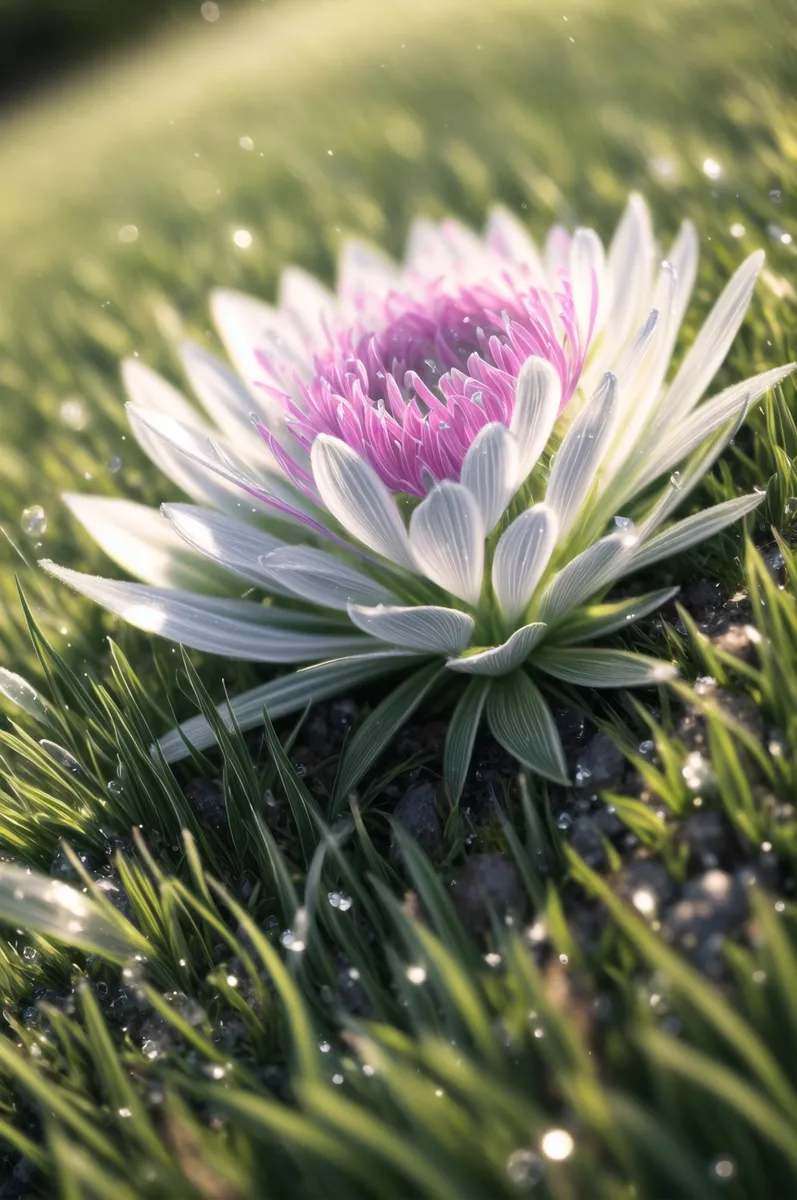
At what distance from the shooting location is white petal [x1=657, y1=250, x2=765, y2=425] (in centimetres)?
118

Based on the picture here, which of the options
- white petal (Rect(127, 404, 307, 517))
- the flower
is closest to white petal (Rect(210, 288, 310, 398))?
the flower

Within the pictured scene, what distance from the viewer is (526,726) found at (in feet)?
3.38

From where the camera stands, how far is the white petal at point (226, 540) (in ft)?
3.75

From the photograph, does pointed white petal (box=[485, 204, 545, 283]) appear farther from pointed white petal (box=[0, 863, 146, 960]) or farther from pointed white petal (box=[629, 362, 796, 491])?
pointed white petal (box=[0, 863, 146, 960])

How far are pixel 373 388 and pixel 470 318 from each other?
0.59 ft

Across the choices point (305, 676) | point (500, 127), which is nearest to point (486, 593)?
point (305, 676)

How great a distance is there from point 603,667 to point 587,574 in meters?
0.10

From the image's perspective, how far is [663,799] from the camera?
917 mm

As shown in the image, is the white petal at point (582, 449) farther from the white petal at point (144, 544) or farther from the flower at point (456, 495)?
the white petal at point (144, 544)

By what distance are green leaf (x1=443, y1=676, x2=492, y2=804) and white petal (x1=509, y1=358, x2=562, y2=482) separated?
0.26 meters

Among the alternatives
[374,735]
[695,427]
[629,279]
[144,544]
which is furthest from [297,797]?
[629,279]

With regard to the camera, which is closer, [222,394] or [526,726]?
[526,726]

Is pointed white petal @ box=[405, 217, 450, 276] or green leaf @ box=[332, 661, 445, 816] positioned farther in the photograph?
pointed white petal @ box=[405, 217, 450, 276]

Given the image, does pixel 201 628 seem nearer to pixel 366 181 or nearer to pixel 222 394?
pixel 222 394
